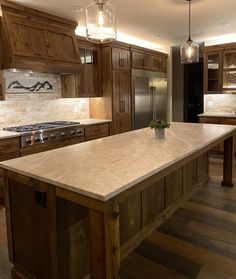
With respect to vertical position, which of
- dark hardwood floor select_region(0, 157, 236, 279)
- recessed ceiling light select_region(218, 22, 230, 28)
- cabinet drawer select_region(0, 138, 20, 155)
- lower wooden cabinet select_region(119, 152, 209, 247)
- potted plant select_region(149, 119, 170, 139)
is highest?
recessed ceiling light select_region(218, 22, 230, 28)

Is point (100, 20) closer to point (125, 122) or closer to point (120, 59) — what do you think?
point (120, 59)

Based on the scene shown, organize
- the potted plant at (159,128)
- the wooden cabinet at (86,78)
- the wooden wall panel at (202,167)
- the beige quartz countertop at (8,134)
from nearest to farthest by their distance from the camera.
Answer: the potted plant at (159,128) < the beige quartz countertop at (8,134) < the wooden wall panel at (202,167) < the wooden cabinet at (86,78)

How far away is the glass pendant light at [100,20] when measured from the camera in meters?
2.21

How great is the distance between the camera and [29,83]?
4062mm

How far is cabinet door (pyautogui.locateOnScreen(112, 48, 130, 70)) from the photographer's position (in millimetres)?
4814

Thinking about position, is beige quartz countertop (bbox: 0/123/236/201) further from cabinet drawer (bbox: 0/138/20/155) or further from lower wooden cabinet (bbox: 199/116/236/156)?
lower wooden cabinet (bbox: 199/116/236/156)

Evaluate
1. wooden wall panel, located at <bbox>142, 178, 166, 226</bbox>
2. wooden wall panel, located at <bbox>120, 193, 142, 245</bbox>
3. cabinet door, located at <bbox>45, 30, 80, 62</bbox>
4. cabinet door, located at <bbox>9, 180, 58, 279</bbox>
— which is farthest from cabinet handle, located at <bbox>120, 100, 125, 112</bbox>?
cabinet door, located at <bbox>9, 180, 58, 279</bbox>

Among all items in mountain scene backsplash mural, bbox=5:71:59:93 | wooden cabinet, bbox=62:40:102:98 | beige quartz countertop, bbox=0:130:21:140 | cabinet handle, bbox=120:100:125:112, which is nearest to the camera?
beige quartz countertop, bbox=0:130:21:140

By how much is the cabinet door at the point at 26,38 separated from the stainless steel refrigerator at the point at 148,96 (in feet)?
6.93

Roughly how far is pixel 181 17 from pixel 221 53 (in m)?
1.79

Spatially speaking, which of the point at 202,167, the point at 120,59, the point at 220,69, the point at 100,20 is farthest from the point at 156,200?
the point at 220,69

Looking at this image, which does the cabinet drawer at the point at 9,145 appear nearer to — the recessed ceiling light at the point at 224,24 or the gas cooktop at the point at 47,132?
the gas cooktop at the point at 47,132

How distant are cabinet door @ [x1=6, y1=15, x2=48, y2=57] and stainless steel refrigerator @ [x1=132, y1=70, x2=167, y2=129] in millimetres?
2113

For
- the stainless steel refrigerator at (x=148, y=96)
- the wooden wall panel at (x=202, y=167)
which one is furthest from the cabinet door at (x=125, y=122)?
the wooden wall panel at (x=202, y=167)
